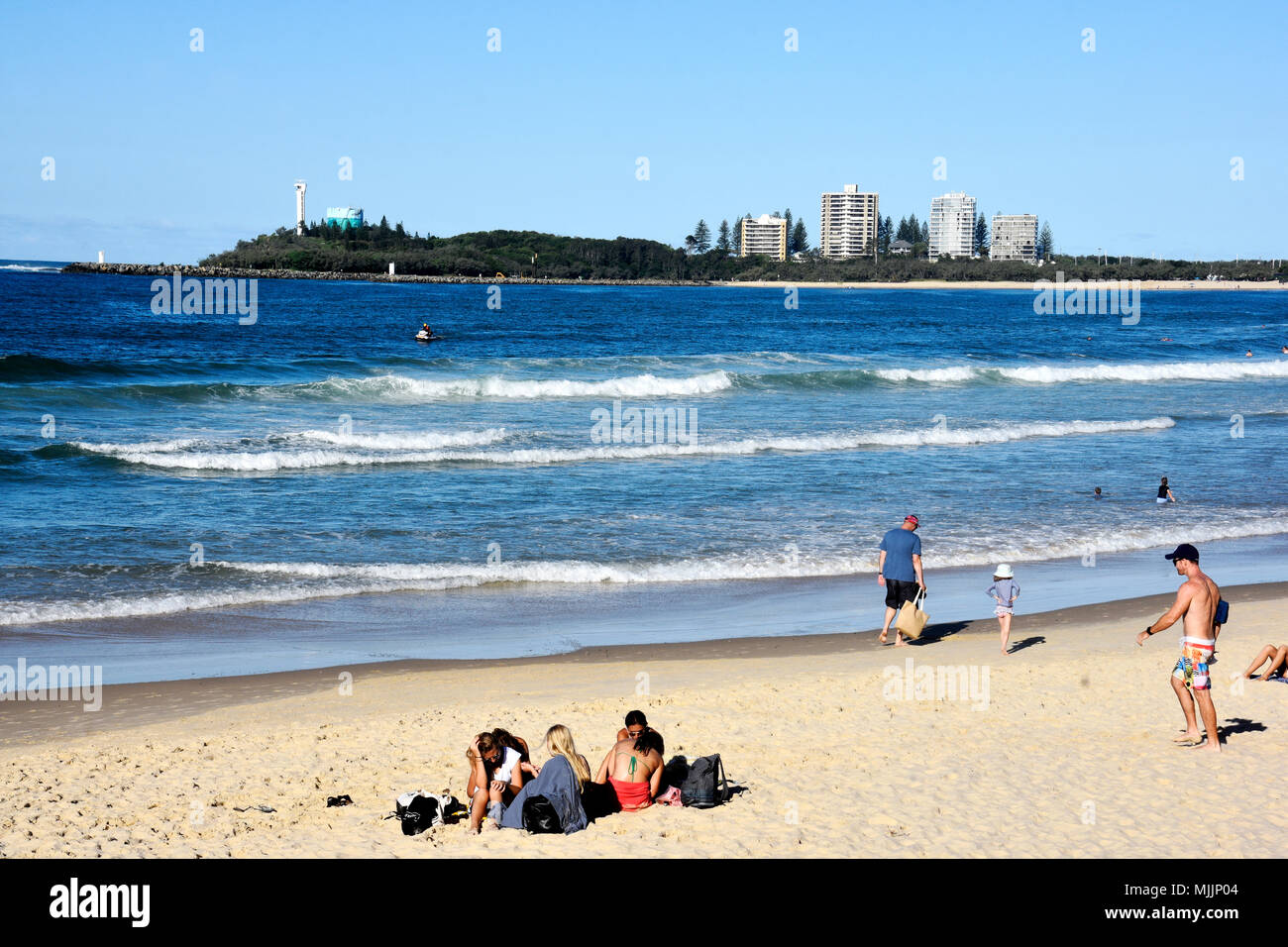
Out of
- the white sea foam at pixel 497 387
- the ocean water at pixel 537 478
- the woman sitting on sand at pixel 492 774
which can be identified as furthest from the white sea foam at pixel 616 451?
the woman sitting on sand at pixel 492 774

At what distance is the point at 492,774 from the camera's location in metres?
8.38

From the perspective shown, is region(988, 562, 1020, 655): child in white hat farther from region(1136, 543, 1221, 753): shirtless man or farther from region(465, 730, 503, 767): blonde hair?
region(465, 730, 503, 767): blonde hair

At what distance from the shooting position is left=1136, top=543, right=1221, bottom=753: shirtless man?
30.5 ft

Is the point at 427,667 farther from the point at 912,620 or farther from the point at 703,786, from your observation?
the point at 912,620

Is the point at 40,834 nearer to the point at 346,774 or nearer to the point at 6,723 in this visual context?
the point at 346,774

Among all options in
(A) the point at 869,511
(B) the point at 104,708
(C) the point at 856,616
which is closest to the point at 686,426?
(A) the point at 869,511

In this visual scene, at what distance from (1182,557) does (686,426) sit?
21654 millimetres

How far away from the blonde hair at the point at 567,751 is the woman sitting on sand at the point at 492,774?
25 cm

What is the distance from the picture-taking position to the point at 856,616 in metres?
14.3

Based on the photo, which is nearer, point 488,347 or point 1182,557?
point 1182,557

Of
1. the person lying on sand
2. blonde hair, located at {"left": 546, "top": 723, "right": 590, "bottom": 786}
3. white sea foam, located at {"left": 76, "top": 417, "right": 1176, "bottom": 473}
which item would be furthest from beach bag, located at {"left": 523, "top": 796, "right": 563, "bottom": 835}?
white sea foam, located at {"left": 76, "top": 417, "right": 1176, "bottom": 473}

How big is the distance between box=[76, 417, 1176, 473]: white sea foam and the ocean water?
0.12m

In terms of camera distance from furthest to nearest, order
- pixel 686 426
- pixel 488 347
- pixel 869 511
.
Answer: pixel 488 347 → pixel 686 426 → pixel 869 511

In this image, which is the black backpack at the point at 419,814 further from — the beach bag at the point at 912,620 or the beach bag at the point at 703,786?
the beach bag at the point at 912,620
